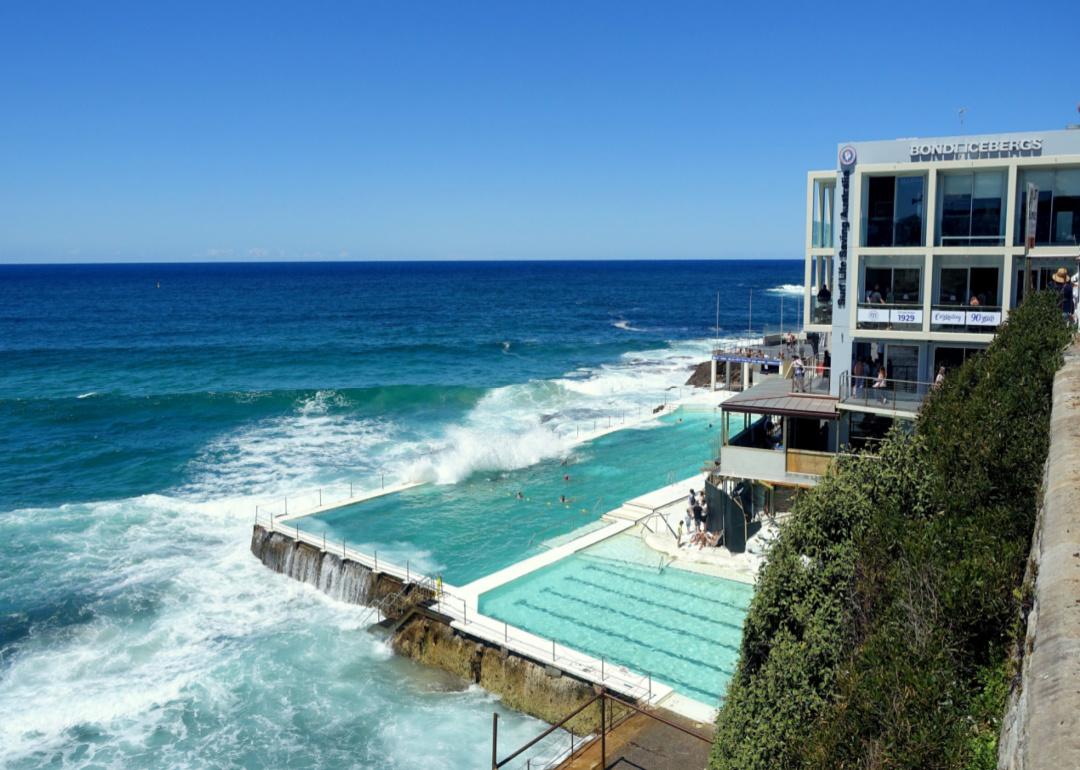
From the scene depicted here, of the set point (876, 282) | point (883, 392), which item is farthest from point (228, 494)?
point (876, 282)

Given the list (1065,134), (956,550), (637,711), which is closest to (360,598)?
(637,711)

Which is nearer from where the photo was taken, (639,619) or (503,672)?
(503,672)

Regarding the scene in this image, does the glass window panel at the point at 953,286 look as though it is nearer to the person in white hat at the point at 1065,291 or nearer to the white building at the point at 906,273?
the white building at the point at 906,273

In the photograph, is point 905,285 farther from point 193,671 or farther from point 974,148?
point 193,671

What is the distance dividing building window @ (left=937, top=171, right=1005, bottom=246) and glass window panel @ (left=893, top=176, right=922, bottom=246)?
52 cm

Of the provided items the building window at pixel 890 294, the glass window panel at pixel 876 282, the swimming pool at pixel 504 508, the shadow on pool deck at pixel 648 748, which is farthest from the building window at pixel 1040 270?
the shadow on pool deck at pixel 648 748

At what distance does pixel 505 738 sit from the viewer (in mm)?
18469

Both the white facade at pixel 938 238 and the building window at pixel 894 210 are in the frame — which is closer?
the white facade at pixel 938 238

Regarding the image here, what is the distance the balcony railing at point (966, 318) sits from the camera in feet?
76.3

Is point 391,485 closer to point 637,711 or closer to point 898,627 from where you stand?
point 637,711

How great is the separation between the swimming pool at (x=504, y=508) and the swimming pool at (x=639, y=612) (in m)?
2.45

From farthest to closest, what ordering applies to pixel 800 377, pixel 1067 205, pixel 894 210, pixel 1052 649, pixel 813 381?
pixel 813 381, pixel 800 377, pixel 894 210, pixel 1067 205, pixel 1052 649

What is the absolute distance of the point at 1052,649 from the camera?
6.30 metres

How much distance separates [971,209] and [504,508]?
1825cm
